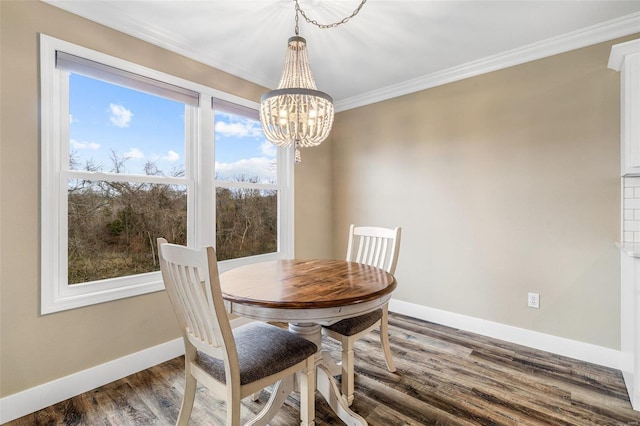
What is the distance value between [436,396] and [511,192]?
175 centimetres

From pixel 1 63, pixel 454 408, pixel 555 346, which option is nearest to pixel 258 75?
pixel 1 63

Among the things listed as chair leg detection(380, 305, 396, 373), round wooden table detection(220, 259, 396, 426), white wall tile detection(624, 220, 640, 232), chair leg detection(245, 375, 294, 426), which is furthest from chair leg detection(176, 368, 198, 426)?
white wall tile detection(624, 220, 640, 232)

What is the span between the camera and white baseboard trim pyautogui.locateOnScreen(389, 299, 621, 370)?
218 centimetres

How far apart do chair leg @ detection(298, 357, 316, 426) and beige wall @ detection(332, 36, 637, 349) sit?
1974 mm

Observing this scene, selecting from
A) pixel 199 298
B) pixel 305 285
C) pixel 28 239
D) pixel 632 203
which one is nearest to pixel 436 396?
pixel 305 285

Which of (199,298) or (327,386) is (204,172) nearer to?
(199,298)

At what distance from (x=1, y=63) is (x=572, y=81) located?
3.74 m

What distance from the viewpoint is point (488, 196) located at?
2672mm

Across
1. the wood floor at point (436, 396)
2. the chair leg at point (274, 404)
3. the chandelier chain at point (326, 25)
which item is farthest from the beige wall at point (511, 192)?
the chair leg at point (274, 404)

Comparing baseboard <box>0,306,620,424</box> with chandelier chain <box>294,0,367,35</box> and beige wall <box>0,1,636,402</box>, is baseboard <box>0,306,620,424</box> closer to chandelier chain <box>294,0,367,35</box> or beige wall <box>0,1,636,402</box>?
beige wall <box>0,1,636,402</box>

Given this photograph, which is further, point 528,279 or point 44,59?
point 528,279

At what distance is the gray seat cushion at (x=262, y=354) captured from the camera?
1.22 m

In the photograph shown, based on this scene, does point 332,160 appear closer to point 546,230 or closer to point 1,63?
point 546,230

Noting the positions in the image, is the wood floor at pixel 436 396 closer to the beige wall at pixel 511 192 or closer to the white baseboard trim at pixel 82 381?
the white baseboard trim at pixel 82 381
